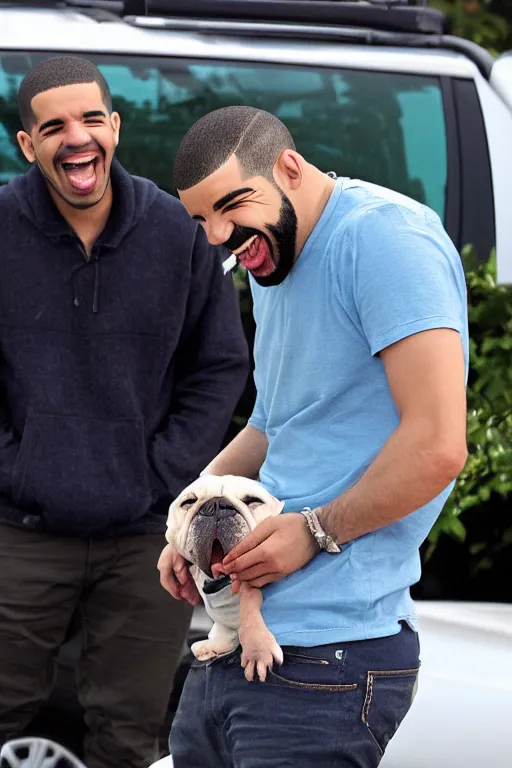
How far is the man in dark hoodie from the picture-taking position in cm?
337

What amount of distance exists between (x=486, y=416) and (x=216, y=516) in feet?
6.52

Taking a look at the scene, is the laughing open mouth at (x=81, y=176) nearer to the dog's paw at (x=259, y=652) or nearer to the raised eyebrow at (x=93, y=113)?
the raised eyebrow at (x=93, y=113)

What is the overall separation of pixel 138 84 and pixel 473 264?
1.17 metres

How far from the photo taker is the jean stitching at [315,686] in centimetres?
217

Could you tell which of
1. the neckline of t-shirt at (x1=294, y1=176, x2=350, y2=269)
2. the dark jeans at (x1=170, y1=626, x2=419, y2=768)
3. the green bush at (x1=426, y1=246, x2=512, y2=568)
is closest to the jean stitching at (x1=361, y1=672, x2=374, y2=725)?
the dark jeans at (x1=170, y1=626, x2=419, y2=768)

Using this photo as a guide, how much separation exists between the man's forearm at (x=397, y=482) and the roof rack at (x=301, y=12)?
297 cm

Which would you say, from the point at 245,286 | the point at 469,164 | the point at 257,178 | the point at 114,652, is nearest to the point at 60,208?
the point at 245,286

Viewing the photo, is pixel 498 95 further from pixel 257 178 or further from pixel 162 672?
pixel 257 178

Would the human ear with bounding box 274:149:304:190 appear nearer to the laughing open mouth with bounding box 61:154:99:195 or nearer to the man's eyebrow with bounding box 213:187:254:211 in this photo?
the man's eyebrow with bounding box 213:187:254:211

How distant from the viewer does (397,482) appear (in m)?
2.08

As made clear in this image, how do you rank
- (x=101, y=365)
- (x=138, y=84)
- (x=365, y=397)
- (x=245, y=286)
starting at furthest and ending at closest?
(x=138, y=84), (x=245, y=286), (x=101, y=365), (x=365, y=397)

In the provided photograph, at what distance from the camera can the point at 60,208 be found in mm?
3463

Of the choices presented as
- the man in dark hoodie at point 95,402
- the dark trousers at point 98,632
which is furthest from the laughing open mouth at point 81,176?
the dark trousers at point 98,632

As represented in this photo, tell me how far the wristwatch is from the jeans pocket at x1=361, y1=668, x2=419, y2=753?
20 cm
